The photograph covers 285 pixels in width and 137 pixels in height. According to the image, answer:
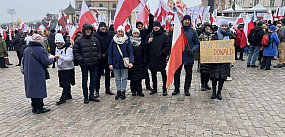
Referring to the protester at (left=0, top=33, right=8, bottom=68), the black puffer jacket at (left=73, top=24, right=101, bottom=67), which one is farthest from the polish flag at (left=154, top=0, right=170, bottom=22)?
the protester at (left=0, top=33, right=8, bottom=68)

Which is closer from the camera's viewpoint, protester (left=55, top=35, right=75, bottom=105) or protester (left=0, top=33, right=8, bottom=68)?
protester (left=55, top=35, right=75, bottom=105)

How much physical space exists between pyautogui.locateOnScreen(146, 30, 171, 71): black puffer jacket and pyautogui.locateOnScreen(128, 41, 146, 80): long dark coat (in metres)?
0.16

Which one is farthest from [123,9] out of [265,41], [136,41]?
[265,41]

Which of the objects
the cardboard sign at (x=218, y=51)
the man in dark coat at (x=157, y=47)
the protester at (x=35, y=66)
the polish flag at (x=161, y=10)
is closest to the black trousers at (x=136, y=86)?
the man in dark coat at (x=157, y=47)

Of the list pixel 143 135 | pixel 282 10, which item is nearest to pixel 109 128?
pixel 143 135

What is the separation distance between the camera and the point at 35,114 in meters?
5.73

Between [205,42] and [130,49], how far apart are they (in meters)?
1.82

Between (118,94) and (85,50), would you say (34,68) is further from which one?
(118,94)

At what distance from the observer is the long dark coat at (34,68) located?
18.0 feet

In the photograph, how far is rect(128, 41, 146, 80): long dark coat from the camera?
6602 millimetres

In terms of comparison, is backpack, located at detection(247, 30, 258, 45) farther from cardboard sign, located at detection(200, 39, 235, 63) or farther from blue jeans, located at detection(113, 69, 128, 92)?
blue jeans, located at detection(113, 69, 128, 92)

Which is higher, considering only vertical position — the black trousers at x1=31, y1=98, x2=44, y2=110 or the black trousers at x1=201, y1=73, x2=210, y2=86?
the black trousers at x1=201, y1=73, x2=210, y2=86

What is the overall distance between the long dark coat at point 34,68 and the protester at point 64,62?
0.54 meters

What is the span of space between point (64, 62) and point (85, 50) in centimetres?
61
